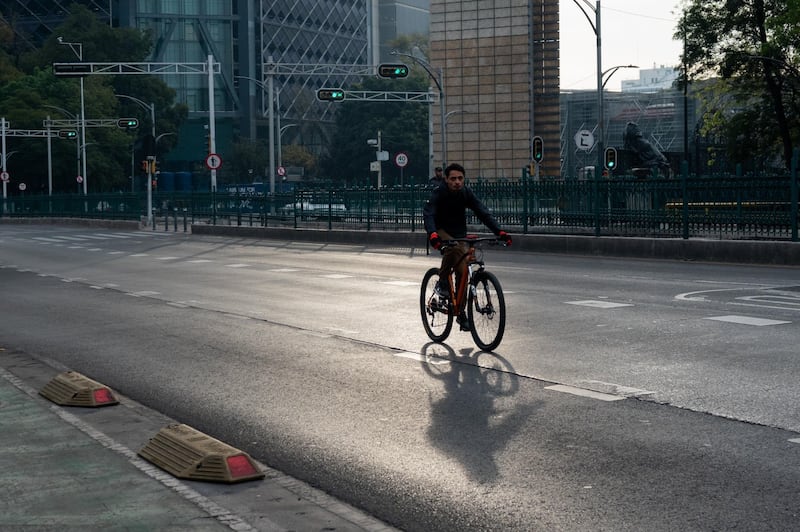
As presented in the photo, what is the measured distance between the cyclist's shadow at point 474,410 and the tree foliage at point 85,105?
81605 millimetres

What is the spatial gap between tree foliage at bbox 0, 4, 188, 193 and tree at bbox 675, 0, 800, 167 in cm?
5199

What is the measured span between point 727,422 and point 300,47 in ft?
440

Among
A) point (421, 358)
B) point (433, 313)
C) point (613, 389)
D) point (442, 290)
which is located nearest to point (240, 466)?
point (613, 389)

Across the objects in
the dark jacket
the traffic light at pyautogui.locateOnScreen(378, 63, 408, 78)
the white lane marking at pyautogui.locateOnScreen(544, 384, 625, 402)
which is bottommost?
the white lane marking at pyautogui.locateOnScreen(544, 384, 625, 402)

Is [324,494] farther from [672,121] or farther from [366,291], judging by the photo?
[672,121]

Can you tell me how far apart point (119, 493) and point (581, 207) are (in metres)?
22.7

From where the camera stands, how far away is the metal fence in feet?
73.2

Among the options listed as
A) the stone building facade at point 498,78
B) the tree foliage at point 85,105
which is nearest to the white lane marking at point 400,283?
the stone building facade at point 498,78

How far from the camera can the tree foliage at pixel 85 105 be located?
9262cm

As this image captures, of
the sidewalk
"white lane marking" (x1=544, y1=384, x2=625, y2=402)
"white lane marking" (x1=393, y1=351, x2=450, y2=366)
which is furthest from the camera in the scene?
"white lane marking" (x1=393, y1=351, x2=450, y2=366)

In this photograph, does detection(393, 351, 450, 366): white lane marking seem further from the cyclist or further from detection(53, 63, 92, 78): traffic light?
detection(53, 63, 92, 78): traffic light

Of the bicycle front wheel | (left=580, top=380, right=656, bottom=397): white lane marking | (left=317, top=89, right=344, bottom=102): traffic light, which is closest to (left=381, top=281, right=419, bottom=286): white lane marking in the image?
the bicycle front wheel

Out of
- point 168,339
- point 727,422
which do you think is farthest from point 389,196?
point 727,422

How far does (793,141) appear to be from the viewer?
156 ft
